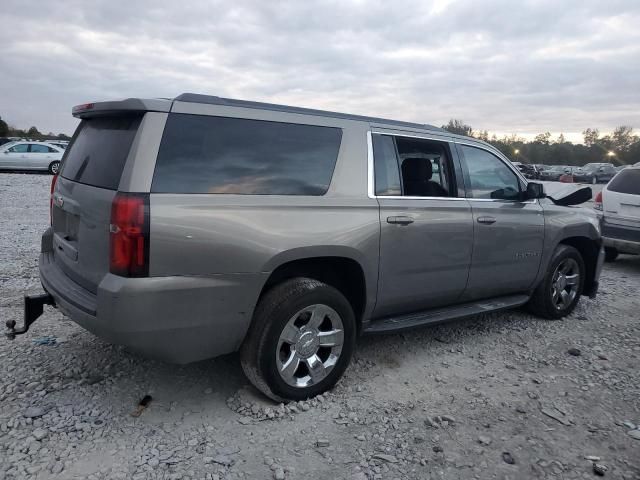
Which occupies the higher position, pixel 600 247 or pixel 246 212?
pixel 246 212

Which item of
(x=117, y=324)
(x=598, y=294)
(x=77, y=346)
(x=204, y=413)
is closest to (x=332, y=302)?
(x=204, y=413)

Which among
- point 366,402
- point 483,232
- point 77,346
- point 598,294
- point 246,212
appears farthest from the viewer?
point 598,294

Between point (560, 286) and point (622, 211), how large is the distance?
3.36m

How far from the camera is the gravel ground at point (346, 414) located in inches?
107

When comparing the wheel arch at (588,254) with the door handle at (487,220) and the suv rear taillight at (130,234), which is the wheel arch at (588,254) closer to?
the door handle at (487,220)

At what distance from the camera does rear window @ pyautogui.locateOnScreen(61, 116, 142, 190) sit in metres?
2.86

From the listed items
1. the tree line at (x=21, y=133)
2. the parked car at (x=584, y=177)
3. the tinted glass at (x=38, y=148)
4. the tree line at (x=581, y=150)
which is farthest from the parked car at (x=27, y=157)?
the tree line at (x=581, y=150)

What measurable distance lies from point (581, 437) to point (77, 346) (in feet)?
11.9

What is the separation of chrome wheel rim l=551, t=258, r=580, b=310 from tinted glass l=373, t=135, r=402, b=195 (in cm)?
245

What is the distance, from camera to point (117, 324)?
2674 millimetres

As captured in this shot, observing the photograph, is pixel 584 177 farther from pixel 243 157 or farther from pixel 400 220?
pixel 243 157

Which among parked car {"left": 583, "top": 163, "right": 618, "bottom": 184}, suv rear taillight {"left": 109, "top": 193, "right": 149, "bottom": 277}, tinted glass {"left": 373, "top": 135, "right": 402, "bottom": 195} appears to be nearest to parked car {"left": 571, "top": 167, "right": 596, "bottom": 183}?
parked car {"left": 583, "top": 163, "right": 618, "bottom": 184}

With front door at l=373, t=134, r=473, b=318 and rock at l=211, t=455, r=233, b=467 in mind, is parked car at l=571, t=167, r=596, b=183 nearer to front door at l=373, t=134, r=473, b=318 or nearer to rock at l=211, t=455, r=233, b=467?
front door at l=373, t=134, r=473, b=318

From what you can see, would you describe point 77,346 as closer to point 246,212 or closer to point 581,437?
point 246,212
